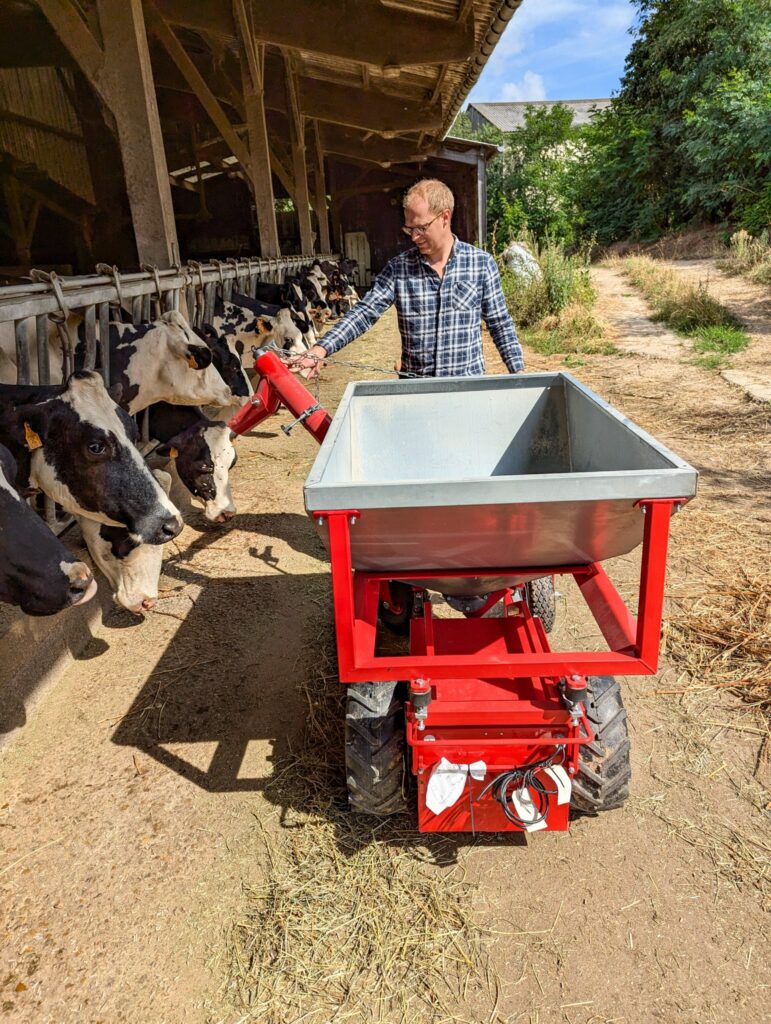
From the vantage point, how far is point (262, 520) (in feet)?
15.7

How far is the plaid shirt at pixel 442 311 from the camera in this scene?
3053 mm

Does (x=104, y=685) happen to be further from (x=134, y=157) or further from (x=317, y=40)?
(x=317, y=40)

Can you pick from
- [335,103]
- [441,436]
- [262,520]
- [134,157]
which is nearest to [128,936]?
[441,436]

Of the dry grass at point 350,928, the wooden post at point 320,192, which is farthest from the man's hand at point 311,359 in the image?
the wooden post at point 320,192

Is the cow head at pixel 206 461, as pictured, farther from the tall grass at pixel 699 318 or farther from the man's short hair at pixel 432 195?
the tall grass at pixel 699 318

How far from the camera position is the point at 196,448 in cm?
416

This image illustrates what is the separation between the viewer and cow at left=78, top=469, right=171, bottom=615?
3.11 m

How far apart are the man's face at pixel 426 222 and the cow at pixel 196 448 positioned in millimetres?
1726

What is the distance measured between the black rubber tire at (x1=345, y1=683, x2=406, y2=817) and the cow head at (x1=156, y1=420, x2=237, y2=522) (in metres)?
2.44

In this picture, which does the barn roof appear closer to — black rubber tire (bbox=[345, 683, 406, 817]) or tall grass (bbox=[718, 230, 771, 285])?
tall grass (bbox=[718, 230, 771, 285])

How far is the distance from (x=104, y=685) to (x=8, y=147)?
8.44m

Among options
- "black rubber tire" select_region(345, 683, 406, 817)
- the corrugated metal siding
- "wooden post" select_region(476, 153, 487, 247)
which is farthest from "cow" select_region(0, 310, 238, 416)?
"wooden post" select_region(476, 153, 487, 247)

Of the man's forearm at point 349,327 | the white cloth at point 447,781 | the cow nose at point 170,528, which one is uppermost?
the man's forearm at point 349,327

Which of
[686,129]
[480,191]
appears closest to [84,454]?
[480,191]
